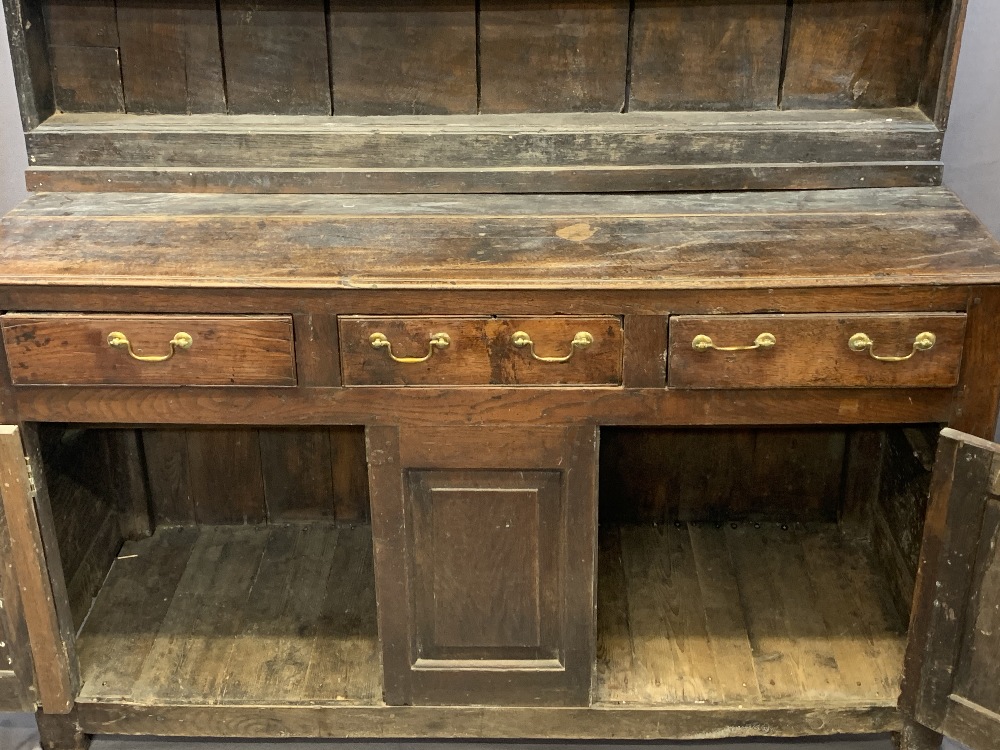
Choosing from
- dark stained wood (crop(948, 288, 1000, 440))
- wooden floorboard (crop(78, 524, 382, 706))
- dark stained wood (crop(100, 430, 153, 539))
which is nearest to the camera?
dark stained wood (crop(948, 288, 1000, 440))

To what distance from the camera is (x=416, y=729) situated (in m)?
1.91

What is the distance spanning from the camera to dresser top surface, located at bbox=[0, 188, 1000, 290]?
1585 mm

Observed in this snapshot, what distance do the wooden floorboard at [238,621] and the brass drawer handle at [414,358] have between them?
65cm

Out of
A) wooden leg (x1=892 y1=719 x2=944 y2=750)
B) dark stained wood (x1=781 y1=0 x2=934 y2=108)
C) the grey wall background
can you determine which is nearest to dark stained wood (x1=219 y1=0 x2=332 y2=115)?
the grey wall background

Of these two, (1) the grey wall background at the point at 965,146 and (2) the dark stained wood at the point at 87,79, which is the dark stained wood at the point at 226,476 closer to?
(1) the grey wall background at the point at 965,146

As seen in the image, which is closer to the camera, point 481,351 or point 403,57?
point 481,351

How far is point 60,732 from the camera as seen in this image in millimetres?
1935

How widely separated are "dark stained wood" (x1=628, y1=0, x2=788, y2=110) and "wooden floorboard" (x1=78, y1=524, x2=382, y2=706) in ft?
3.55

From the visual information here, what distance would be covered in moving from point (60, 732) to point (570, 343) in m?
1.13

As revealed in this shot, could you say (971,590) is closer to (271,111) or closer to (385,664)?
(385,664)

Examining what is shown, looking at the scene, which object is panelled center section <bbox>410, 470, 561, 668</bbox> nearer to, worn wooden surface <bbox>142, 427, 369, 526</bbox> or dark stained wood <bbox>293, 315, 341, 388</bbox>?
dark stained wood <bbox>293, 315, 341, 388</bbox>

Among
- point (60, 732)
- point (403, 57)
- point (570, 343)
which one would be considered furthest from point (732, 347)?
A: point (60, 732)

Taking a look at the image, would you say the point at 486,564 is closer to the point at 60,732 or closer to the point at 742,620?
Result: the point at 742,620

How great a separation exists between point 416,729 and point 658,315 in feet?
2.75
